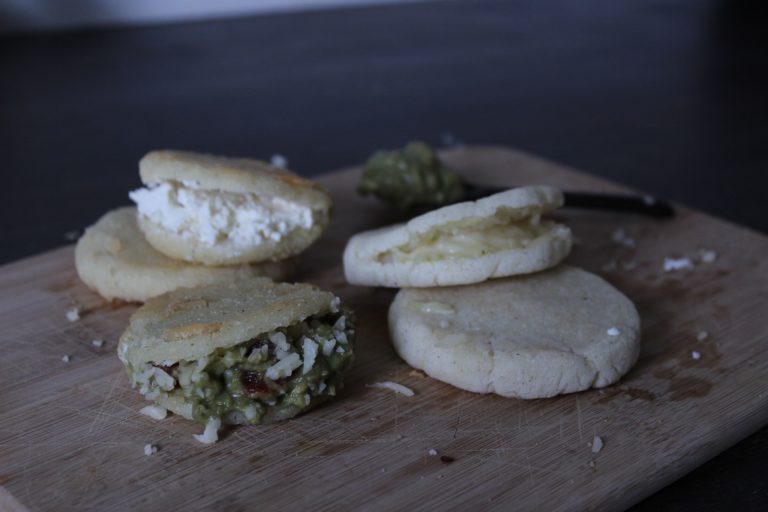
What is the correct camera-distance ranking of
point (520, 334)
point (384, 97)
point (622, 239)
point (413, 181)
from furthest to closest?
point (384, 97) → point (413, 181) → point (622, 239) → point (520, 334)

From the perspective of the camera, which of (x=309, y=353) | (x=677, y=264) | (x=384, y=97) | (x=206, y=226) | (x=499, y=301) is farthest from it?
(x=384, y=97)

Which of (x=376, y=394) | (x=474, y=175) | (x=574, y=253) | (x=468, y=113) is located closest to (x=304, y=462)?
(x=376, y=394)

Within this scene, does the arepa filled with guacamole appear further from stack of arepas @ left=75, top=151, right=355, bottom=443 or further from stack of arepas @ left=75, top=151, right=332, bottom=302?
stack of arepas @ left=75, top=151, right=332, bottom=302

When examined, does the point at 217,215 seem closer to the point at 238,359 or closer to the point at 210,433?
the point at 238,359

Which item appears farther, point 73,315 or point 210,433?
point 73,315

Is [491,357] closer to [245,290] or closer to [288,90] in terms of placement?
[245,290]

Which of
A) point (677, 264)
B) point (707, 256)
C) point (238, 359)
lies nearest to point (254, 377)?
point (238, 359)

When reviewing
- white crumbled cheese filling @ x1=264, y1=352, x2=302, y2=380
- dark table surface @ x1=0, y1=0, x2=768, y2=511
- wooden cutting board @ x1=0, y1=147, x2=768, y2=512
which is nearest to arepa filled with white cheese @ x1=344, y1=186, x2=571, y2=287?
wooden cutting board @ x1=0, y1=147, x2=768, y2=512

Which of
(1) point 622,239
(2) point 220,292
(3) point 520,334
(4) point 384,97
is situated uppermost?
(2) point 220,292

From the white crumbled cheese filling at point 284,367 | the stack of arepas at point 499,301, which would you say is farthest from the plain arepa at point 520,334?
the white crumbled cheese filling at point 284,367
